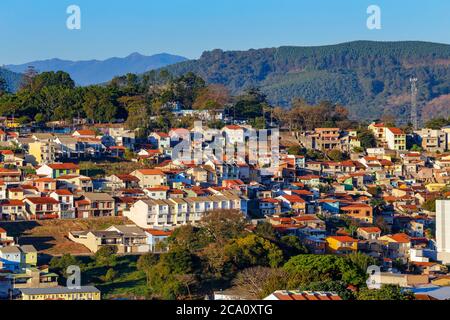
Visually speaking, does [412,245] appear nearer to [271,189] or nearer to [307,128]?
[271,189]

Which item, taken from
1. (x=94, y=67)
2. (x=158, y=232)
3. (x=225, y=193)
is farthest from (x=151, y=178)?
(x=94, y=67)

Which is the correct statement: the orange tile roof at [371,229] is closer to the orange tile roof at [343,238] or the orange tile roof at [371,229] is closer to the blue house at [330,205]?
the orange tile roof at [343,238]

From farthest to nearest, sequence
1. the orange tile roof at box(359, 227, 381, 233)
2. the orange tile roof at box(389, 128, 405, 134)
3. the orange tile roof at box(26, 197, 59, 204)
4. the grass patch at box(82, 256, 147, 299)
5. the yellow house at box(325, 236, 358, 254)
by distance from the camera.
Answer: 1. the orange tile roof at box(389, 128, 405, 134)
2. the orange tile roof at box(359, 227, 381, 233)
3. the orange tile roof at box(26, 197, 59, 204)
4. the yellow house at box(325, 236, 358, 254)
5. the grass patch at box(82, 256, 147, 299)

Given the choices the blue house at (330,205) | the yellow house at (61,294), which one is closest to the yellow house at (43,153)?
the blue house at (330,205)

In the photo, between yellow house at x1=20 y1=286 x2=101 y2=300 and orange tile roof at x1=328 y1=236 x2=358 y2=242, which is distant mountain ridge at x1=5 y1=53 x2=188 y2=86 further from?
yellow house at x1=20 y1=286 x2=101 y2=300

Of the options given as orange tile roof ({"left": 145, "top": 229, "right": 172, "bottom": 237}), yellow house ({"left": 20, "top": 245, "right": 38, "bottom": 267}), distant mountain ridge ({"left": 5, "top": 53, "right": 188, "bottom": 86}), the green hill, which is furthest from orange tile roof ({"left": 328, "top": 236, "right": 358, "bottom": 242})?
the green hill
